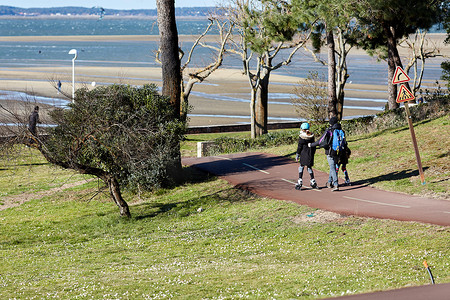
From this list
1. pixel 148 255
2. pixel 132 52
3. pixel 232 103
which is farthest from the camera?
pixel 132 52

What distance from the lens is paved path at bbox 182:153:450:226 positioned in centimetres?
1276

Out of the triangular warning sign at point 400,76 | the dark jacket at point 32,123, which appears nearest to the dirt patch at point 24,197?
the dark jacket at point 32,123

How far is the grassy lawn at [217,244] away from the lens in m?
8.66

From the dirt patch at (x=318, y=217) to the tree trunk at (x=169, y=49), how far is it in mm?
7149

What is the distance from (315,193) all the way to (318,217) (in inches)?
97.2

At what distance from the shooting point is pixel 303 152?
15945 millimetres

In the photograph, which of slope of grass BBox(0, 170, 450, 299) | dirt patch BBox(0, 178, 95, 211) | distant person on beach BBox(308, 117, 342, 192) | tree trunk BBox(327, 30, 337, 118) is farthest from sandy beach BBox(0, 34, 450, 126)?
distant person on beach BBox(308, 117, 342, 192)

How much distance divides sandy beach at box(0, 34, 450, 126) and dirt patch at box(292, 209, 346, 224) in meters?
24.9

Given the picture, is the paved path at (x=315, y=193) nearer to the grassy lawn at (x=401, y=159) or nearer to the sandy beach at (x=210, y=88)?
the grassy lawn at (x=401, y=159)

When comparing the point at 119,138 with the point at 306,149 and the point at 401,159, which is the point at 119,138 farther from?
the point at 401,159

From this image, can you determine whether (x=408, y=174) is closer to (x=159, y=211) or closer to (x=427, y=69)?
(x=159, y=211)

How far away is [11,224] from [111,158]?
3328 mm

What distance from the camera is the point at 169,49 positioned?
758 inches

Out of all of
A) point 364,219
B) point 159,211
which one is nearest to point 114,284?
point 364,219
